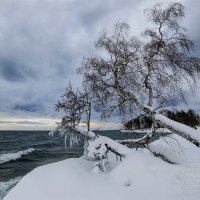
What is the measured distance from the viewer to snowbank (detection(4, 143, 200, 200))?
9.34 metres

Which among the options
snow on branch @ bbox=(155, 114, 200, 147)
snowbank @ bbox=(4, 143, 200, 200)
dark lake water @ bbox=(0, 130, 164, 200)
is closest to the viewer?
snowbank @ bbox=(4, 143, 200, 200)

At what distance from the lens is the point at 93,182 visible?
1055cm

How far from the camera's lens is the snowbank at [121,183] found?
9.34 metres

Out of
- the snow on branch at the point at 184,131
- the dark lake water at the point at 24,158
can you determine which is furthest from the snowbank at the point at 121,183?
the dark lake water at the point at 24,158

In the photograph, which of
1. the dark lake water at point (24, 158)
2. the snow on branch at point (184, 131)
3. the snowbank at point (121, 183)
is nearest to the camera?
the snowbank at point (121, 183)

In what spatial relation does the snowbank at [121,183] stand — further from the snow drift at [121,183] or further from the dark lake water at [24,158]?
the dark lake water at [24,158]

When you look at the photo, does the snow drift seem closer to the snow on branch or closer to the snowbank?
the snowbank

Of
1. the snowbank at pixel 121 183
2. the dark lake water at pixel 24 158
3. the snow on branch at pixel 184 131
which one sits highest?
the snow on branch at pixel 184 131

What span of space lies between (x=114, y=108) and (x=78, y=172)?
4394 mm

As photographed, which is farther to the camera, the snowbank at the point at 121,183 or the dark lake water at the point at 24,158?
the dark lake water at the point at 24,158

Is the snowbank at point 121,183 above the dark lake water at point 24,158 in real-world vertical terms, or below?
above

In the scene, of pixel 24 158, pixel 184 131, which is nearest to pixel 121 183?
pixel 184 131

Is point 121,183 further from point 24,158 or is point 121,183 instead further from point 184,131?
point 24,158

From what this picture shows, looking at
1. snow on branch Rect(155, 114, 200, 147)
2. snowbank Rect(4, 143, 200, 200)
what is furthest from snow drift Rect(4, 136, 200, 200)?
snow on branch Rect(155, 114, 200, 147)
